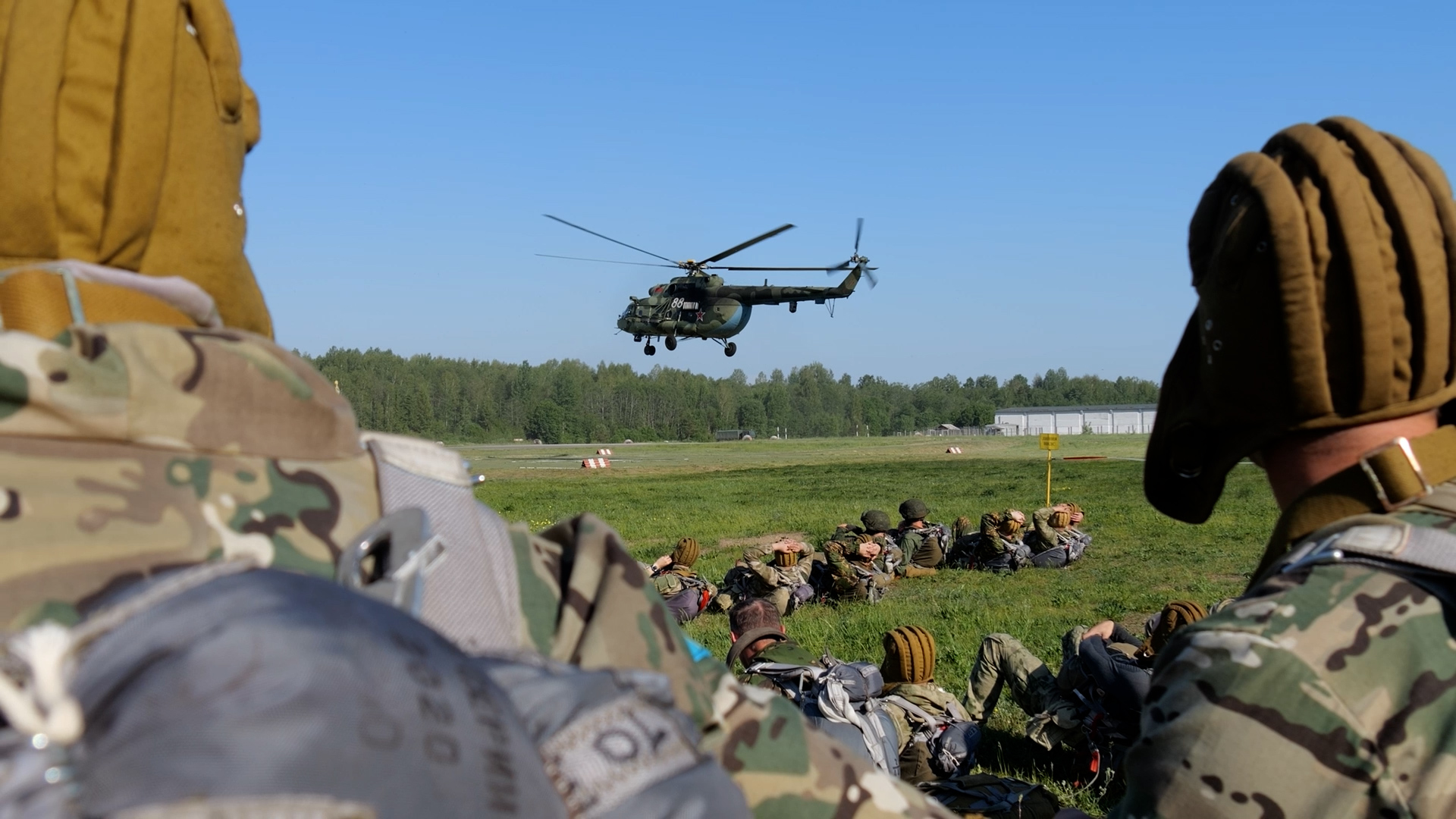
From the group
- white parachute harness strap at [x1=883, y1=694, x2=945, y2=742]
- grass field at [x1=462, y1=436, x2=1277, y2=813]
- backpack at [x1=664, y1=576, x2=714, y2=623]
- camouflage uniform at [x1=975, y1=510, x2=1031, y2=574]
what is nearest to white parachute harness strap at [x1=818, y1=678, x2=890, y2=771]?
white parachute harness strap at [x1=883, y1=694, x2=945, y2=742]

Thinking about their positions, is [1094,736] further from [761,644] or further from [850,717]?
[761,644]

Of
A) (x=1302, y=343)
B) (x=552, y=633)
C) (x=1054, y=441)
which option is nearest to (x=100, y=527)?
(x=552, y=633)

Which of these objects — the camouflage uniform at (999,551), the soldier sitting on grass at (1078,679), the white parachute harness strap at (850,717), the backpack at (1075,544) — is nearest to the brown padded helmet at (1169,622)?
the soldier sitting on grass at (1078,679)

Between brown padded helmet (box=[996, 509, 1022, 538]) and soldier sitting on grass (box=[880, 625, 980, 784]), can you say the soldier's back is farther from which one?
brown padded helmet (box=[996, 509, 1022, 538])

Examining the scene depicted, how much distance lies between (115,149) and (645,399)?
111188 millimetres

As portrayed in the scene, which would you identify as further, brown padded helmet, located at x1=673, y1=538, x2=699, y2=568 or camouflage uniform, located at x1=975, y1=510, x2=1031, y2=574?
camouflage uniform, located at x1=975, y1=510, x2=1031, y2=574

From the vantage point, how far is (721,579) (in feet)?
43.5

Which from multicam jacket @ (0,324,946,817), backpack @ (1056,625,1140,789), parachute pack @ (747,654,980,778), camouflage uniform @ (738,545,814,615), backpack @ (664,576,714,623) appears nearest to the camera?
multicam jacket @ (0,324,946,817)

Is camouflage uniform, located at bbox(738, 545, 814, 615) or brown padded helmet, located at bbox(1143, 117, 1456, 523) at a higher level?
brown padded helmet, located at bbox(1143, 117, 1456, 523)

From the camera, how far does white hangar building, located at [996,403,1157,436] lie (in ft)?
287

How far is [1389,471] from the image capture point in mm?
1716

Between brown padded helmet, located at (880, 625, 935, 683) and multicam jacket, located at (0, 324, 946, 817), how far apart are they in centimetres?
555

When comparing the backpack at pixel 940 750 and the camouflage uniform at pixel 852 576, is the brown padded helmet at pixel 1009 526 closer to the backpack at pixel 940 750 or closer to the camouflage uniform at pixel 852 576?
the camouflage uniform at pixel 852 576

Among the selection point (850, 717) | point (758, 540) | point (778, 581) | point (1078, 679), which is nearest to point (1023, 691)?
point (1078, 679)
